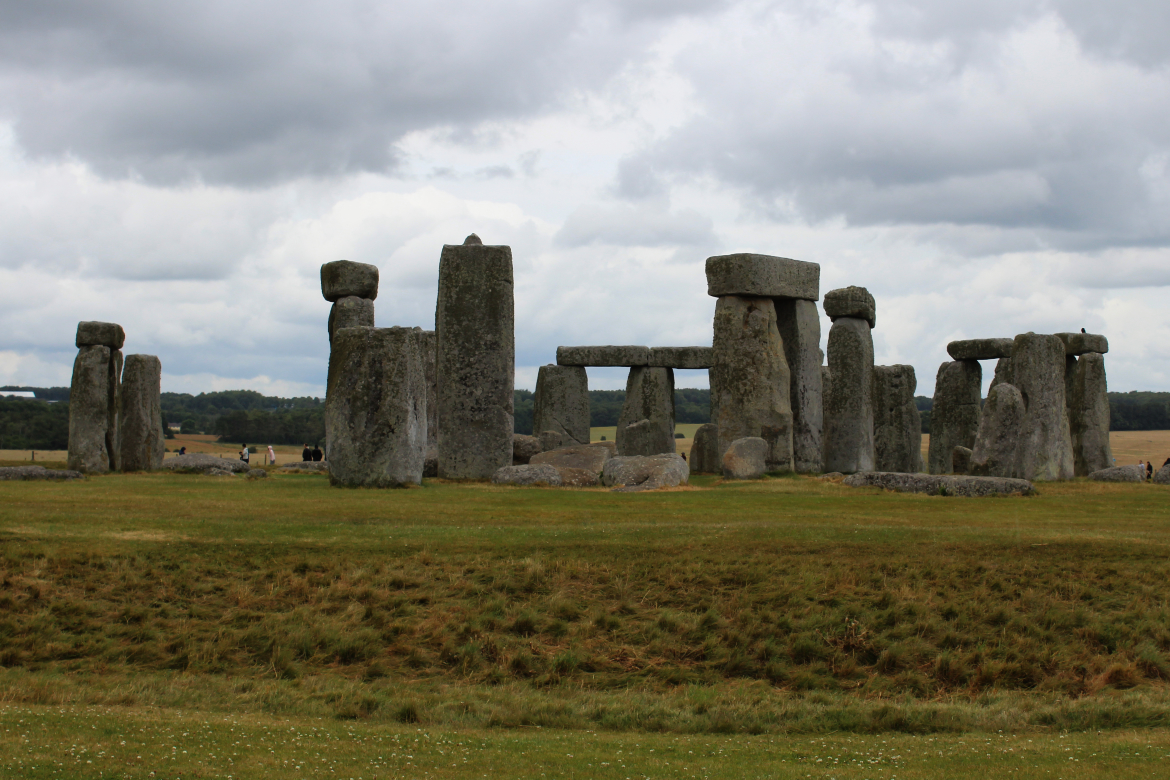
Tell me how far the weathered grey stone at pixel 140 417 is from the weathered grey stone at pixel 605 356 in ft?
36.9

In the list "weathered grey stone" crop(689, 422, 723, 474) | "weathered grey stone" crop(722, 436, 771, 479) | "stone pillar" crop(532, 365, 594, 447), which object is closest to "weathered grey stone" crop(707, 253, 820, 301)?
"weathered grey stone" crop(689, 422, 723, 474)

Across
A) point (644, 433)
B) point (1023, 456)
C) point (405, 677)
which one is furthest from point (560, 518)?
point (644, 433)

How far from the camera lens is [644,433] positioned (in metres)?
28.7

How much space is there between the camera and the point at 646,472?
18453 mm

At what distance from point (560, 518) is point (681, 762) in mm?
6592

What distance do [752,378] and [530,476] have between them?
6.13 metres

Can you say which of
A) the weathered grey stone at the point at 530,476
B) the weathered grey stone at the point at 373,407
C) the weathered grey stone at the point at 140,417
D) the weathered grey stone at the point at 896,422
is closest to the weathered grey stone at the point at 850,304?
the weathered grey stone at the point at 896,422

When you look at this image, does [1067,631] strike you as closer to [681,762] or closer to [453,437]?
[681,762]

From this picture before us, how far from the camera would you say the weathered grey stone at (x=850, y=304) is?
24.9 metres

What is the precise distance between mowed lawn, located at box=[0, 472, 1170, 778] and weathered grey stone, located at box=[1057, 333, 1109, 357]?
13031mm

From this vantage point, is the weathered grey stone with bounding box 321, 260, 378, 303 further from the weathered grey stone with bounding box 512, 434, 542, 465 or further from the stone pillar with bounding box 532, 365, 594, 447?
the stone pillar with bounding box 532, 365, 594, 447

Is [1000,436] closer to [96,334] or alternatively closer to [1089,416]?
Answer: [1089,416]

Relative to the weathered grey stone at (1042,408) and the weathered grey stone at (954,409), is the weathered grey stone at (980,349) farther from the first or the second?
the weathered grey stone at (1042,408)

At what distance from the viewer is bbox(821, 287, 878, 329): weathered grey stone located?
24.9m
